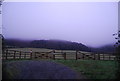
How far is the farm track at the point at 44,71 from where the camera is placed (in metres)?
9.53

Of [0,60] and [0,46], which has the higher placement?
[0,46]

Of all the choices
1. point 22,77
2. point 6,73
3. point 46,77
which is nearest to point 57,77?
point 46,77

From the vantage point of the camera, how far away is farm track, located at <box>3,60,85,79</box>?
9.53 meters

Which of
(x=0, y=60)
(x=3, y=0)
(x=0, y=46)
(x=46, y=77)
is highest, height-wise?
(x=3, y=0)

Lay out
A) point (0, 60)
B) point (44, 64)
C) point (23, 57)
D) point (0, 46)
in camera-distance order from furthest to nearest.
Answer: point (23, 57) → point (44, 64) → point (0, 60) → point (0, 46)

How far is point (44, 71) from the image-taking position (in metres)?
10.2

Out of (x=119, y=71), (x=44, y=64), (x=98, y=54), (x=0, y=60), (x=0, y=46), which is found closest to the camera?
(x=119, y=71)

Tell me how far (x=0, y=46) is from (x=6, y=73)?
1.41 m

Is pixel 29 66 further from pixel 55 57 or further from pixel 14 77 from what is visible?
pixel 55 57

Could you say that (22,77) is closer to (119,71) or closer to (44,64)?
(44,64)

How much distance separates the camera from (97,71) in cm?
1035

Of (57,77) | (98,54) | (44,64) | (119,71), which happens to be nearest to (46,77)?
(57,77)

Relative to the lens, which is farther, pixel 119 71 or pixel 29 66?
pixel 29 66

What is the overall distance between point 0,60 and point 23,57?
16.1ft
